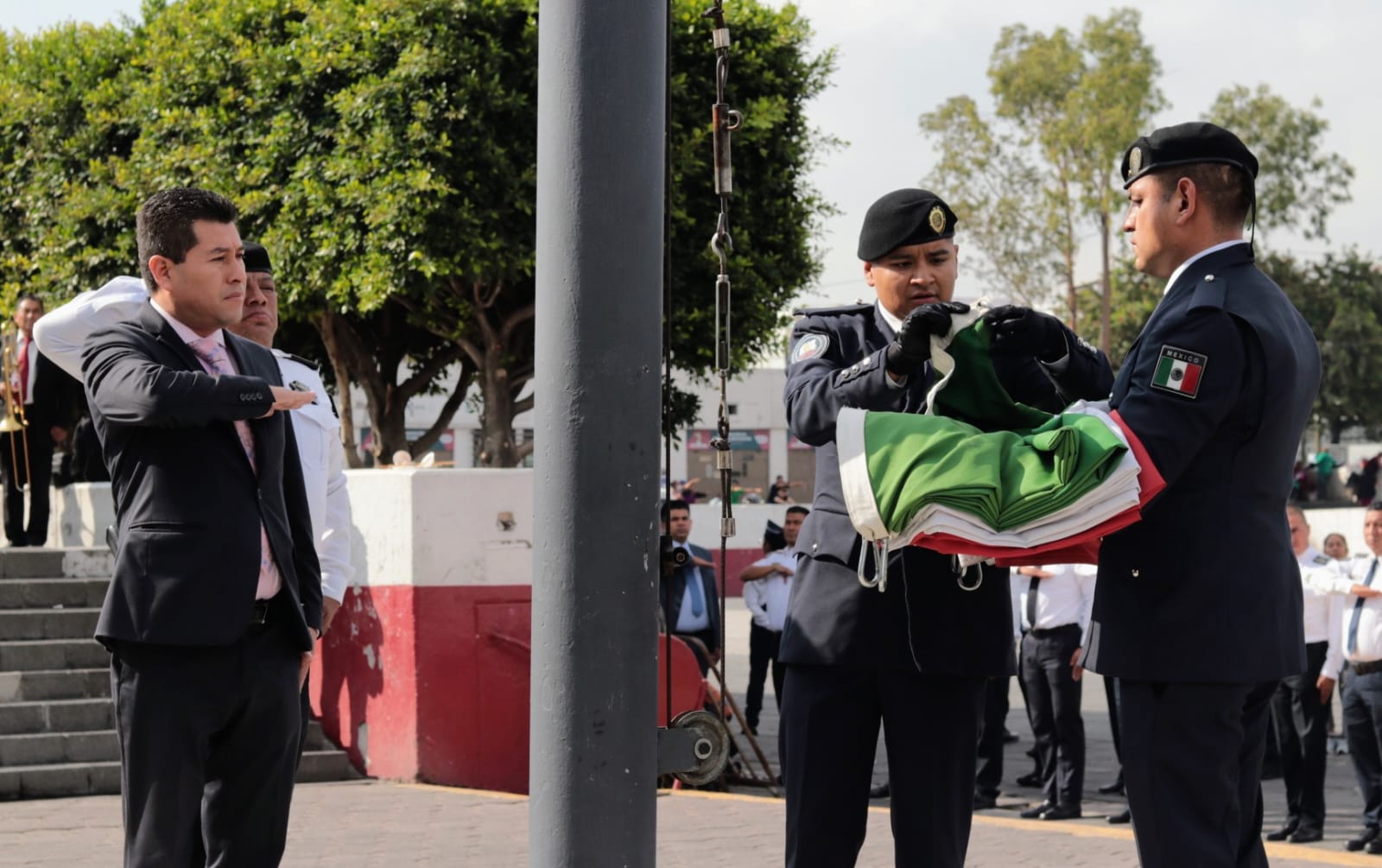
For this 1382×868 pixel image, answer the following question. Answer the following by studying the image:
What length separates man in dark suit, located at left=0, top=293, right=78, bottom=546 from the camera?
13.4 metres

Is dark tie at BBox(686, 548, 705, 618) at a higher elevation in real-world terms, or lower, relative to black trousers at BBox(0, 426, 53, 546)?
lower

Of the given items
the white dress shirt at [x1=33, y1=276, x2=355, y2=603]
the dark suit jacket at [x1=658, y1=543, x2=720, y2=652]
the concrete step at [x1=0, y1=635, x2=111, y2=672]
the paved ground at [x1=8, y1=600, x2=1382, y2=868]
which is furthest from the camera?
the dark suit jacket at [x1=658, y1=543, x2=720, y2=652]

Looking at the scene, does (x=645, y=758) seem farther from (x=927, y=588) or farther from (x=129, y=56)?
(x=129, y=56)

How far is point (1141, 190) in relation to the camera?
384cm

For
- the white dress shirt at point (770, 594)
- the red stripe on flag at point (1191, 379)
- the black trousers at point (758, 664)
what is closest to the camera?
the red stripe on flag at point (1191, 379)

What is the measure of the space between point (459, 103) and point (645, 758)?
14.6m

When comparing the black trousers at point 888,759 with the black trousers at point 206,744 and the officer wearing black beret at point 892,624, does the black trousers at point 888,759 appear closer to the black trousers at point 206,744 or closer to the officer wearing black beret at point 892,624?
the officer wearing black beret at point 892,624

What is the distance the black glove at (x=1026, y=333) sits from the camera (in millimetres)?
3832

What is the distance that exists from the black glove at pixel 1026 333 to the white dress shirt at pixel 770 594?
34.0ft

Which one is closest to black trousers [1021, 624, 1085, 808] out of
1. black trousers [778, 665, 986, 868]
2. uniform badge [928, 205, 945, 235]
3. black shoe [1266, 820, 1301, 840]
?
black shoe [1266, 820, 1301, 840]

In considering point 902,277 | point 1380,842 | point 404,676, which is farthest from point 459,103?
point 902,277

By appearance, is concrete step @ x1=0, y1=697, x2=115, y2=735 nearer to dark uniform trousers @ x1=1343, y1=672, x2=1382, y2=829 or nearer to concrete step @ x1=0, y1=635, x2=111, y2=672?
concrete step @ x1=0, y1=635, x2=111, y2=672

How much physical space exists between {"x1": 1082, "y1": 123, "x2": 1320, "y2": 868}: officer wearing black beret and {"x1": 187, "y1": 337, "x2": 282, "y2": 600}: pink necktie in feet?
6.28

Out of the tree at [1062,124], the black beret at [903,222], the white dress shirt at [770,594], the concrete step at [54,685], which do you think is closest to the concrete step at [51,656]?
the concrete step at [54,685]
